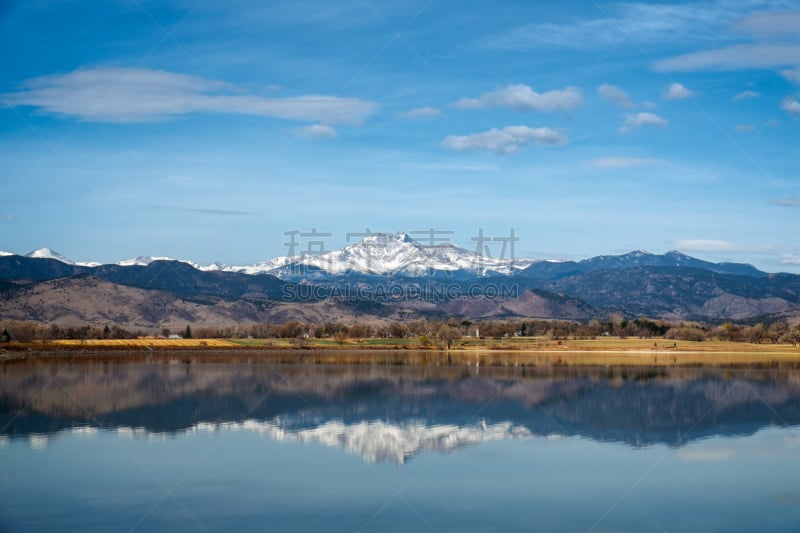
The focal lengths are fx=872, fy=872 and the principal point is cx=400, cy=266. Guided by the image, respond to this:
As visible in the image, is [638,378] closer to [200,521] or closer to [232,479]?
[232,479]

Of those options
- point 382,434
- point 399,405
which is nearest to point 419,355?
point 399,405

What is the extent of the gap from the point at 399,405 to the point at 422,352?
68084 mm

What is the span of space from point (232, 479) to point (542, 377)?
138 ft

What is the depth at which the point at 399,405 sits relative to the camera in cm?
4528

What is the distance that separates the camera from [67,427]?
36.1 m

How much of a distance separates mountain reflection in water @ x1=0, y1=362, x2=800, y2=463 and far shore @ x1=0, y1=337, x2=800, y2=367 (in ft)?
66.3

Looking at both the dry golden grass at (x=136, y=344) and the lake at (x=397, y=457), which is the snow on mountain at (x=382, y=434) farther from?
the dry golden grass at (x=136, y=344)

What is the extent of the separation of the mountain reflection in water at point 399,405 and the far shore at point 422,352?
796 inches

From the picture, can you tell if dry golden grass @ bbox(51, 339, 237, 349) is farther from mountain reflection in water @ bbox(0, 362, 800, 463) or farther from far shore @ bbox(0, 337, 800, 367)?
mountain reflection in water @ bbox(0, 362, 800, 463)

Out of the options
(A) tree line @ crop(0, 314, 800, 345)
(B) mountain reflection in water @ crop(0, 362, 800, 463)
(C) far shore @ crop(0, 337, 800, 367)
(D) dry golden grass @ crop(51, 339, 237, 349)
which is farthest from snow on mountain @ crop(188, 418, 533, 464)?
(A) tree line @ crop(0, 314, 800, 345)

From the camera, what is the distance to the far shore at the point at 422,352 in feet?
295

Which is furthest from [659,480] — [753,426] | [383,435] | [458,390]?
[458,390]

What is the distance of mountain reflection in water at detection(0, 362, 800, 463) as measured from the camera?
35.5 meters

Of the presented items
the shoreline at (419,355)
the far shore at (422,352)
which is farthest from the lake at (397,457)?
the far shore at (422,352)
